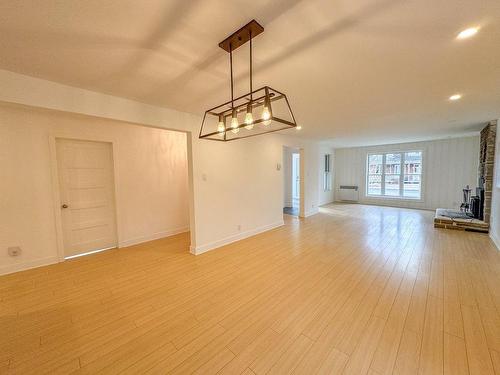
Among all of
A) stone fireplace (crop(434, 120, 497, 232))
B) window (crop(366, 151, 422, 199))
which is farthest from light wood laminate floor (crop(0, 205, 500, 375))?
window (crop(366, 151, 422, 199))

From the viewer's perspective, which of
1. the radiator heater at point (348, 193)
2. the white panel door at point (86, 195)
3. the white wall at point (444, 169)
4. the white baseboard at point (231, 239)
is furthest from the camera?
the radiator heater at point (348, 193)

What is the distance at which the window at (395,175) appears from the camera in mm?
7626

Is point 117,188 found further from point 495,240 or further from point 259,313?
point 495,240

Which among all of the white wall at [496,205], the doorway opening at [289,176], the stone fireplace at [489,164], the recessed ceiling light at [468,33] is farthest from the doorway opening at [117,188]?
the stone fireplace at [489,164]

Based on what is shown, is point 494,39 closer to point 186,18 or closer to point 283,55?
point 283,55

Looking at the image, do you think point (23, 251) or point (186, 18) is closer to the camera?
point (186, 18)

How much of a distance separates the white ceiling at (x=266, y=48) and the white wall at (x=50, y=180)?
3.77ft

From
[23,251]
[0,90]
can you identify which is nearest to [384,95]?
[0,90]

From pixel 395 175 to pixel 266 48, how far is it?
8533mm

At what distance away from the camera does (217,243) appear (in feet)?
13.2

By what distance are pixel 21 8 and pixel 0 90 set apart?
1.27m

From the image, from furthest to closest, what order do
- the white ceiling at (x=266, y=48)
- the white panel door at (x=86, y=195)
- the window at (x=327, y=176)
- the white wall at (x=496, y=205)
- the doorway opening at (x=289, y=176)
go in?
the window at (x=327, y=176) < the doorway opening at (x=289, y=176) < the white wall at (x=496, y=205) < the white panel door at (x=86, y=195) < the white ceiling at (x=266, y=48)

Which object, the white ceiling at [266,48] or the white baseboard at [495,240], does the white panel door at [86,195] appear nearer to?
the white ceiling at [266,48]

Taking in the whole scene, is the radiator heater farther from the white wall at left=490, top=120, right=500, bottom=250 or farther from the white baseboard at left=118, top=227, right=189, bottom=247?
the white baseboard at left=118, top=227, right=189, bottom=247
